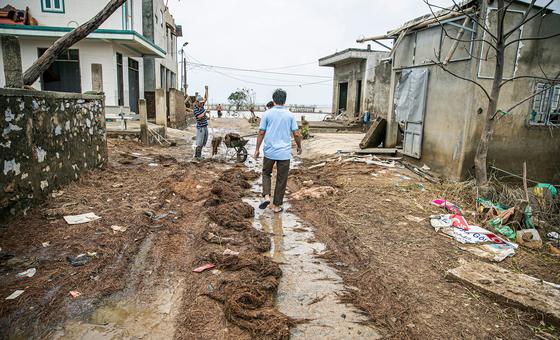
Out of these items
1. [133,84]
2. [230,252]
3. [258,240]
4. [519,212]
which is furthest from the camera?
[133,84]

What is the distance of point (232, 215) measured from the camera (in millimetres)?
5023

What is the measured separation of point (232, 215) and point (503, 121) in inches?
254

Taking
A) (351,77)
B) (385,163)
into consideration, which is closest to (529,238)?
(385,163)

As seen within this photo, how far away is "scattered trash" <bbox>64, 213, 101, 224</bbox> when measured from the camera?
4410 millimetres

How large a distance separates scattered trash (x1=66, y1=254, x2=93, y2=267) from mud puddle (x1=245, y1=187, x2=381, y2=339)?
6.32 feet

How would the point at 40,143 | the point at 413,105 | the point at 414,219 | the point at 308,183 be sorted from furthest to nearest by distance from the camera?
1. the point at 413,105
2. the point at 308,183
3. the point at 414,219
4. the point at 40,143

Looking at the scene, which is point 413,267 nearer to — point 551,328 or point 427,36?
point 551,328

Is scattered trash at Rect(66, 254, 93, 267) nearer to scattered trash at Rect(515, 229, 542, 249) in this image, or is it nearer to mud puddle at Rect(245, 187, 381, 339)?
mud puddle at Rect(245, 187, 381, 339)

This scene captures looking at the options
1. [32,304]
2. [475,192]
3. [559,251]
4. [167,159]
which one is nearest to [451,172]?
[475,192]

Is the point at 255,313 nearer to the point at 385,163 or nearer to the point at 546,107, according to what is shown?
the point at 385,163

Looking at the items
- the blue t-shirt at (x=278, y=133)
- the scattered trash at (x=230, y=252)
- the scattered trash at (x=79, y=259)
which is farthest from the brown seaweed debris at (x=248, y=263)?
the blue t-shirt at (x=278, y=133)

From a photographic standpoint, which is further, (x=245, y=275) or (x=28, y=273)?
(x=245, y=275)

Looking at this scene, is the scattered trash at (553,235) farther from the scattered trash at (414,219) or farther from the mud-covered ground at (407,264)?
the scattered trash at (414,219)

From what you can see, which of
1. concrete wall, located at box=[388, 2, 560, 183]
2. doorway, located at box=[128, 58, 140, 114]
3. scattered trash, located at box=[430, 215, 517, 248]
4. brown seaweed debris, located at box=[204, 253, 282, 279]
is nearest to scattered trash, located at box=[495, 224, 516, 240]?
scattered trash, located at box=[430, 215, 517, 248]
